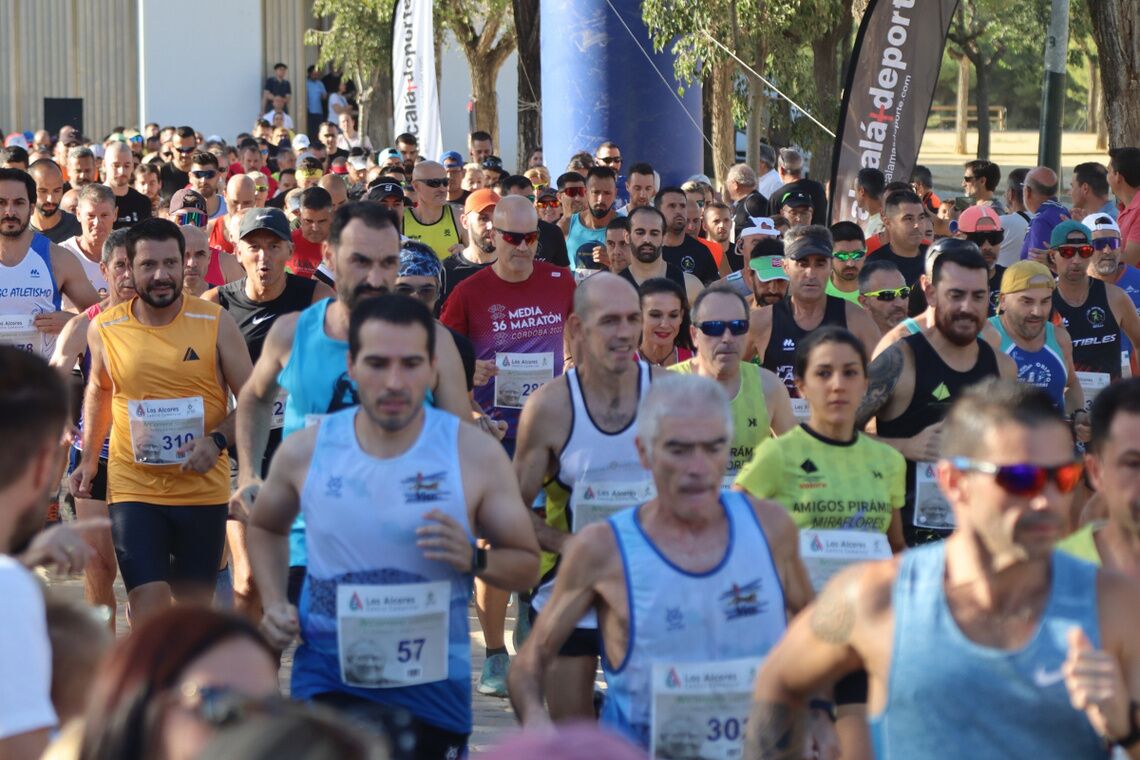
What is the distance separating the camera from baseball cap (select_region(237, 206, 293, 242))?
785cm

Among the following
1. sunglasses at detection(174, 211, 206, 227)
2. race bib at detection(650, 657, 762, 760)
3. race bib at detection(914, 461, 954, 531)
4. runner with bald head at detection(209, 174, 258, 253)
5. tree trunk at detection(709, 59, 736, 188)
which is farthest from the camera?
tree trunk at detection(709, 59, 736, 188)

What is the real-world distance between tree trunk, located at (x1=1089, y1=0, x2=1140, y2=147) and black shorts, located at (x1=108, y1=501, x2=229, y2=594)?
33.7ft

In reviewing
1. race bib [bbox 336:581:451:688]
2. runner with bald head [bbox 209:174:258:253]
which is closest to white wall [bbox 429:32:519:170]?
runner with bald head [bbox 209:174:258:253]

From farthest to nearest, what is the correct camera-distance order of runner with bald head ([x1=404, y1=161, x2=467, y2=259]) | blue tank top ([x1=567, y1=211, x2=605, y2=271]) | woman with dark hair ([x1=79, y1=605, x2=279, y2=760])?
1. runner with bald head ([x1=404, y1=161, x2=467, y2=259])
2. blue tank top ([x1=567, y1=211, x2=605, y2=271])
3. woman with dark hair ([x1=79, y1=605, x2=279, y2=760])

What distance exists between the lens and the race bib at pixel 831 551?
17.7 feet

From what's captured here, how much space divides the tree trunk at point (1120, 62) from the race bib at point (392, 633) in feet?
38.5

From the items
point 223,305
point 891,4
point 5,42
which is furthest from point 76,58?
point 223,305

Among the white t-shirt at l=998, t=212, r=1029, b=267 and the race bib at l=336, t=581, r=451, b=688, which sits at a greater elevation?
the white t-shirt at l=998, t=212, r=1029, b=267

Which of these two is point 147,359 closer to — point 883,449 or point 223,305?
point 223,305

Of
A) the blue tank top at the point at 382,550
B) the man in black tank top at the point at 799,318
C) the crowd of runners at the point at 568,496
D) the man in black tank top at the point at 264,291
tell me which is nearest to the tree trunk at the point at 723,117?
the crowd of runners at the point at 568,496

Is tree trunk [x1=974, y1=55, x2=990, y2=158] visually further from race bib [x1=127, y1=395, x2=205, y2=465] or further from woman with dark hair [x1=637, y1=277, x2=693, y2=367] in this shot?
race bib [x1=127, y1=395, x2=205, y2=465]

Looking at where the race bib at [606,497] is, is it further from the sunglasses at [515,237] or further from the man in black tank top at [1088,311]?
the man in black tank top at [1088,311]

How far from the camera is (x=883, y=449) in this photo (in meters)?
5.75

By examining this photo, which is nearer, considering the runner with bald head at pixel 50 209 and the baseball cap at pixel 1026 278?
the baseball cap at pixel 1026 278
